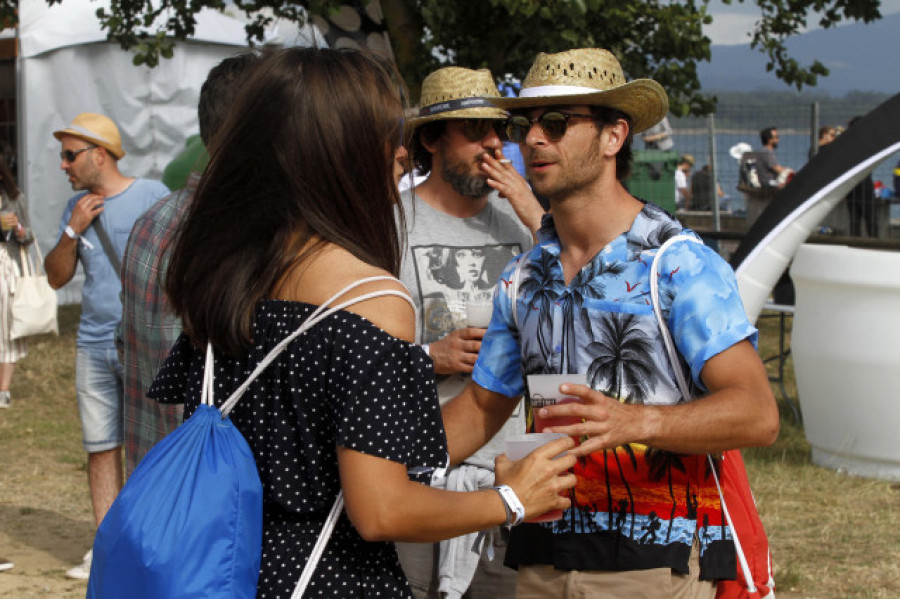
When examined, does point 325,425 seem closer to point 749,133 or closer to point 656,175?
point 656,175

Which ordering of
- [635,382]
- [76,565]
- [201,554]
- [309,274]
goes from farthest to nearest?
1. [76,565]
2. [635,382]
3. [309,274]
4. [201,554]

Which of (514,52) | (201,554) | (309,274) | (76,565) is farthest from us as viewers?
(514,52)

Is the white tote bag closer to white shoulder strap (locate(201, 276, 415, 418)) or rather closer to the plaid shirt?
the plaid shirt

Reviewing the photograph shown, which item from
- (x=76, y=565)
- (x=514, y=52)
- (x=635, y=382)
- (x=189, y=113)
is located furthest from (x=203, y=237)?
(x=189, y=113)

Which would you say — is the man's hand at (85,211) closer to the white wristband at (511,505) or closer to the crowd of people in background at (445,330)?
the crowd of people in background at (445,330)

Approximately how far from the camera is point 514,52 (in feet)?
33.0

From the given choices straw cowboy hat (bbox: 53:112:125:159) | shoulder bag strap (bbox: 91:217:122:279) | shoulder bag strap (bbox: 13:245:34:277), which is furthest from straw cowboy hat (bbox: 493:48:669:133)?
shoulder bag strap (bbox: 13:245:34:277)

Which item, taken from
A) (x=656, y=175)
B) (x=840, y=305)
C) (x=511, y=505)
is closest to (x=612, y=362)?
(x=511, y=505)

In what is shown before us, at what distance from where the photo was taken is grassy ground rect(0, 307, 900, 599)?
18.8ft

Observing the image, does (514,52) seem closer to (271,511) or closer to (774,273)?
(774,273)

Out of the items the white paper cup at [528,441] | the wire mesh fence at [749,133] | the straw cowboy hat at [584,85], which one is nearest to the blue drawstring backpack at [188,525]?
the white paper cup at [528,441]

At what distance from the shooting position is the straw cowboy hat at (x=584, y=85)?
9.06ft

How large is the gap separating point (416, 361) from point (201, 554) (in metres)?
0.46

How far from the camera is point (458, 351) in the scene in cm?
348
